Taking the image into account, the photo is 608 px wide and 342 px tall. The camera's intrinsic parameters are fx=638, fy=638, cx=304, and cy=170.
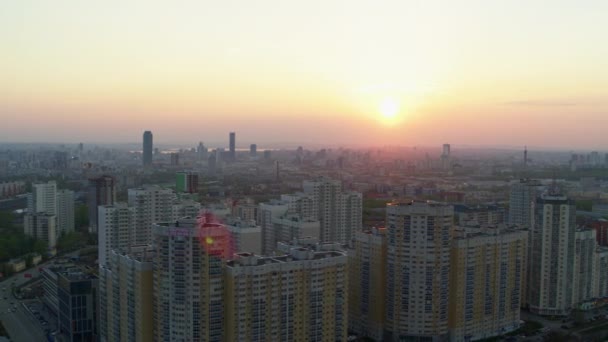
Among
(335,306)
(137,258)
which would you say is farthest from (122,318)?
(335,306)

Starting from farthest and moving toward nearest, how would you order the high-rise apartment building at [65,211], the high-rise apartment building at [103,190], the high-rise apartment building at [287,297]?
the high-rise apartment building at [65,211]
the high-rise apartment building at [103,190]
the high-rise apartment building at [287,297]

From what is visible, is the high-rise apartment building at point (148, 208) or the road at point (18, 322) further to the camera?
the high-rise apartment building at point (148, 208)

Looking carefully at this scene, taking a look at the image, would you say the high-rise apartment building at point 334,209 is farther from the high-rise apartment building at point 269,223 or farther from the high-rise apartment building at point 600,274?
the high-rise apartment building at point 600,274

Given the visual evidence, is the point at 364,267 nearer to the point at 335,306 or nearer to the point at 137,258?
the point at 335,306

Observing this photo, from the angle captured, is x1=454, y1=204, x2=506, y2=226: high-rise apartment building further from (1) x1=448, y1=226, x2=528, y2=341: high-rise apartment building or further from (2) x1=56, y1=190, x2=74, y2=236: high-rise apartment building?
(2) x1=56, y1=190, x2=74, y2=236: high-rise apartment building

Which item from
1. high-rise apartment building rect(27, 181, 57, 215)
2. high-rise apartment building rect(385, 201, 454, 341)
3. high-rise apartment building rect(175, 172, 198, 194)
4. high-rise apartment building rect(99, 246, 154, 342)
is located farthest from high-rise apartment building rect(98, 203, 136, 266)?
high-rise apartment building rect(175, 172, 198, 194)

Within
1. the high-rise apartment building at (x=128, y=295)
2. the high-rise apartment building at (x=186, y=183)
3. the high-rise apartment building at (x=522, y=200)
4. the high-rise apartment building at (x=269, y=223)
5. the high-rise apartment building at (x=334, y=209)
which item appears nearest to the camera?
the high-rise apartment building at (x=128, y=295)

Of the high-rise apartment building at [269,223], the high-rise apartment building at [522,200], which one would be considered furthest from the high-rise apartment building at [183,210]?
the high-rise apartment building at [522,200]
